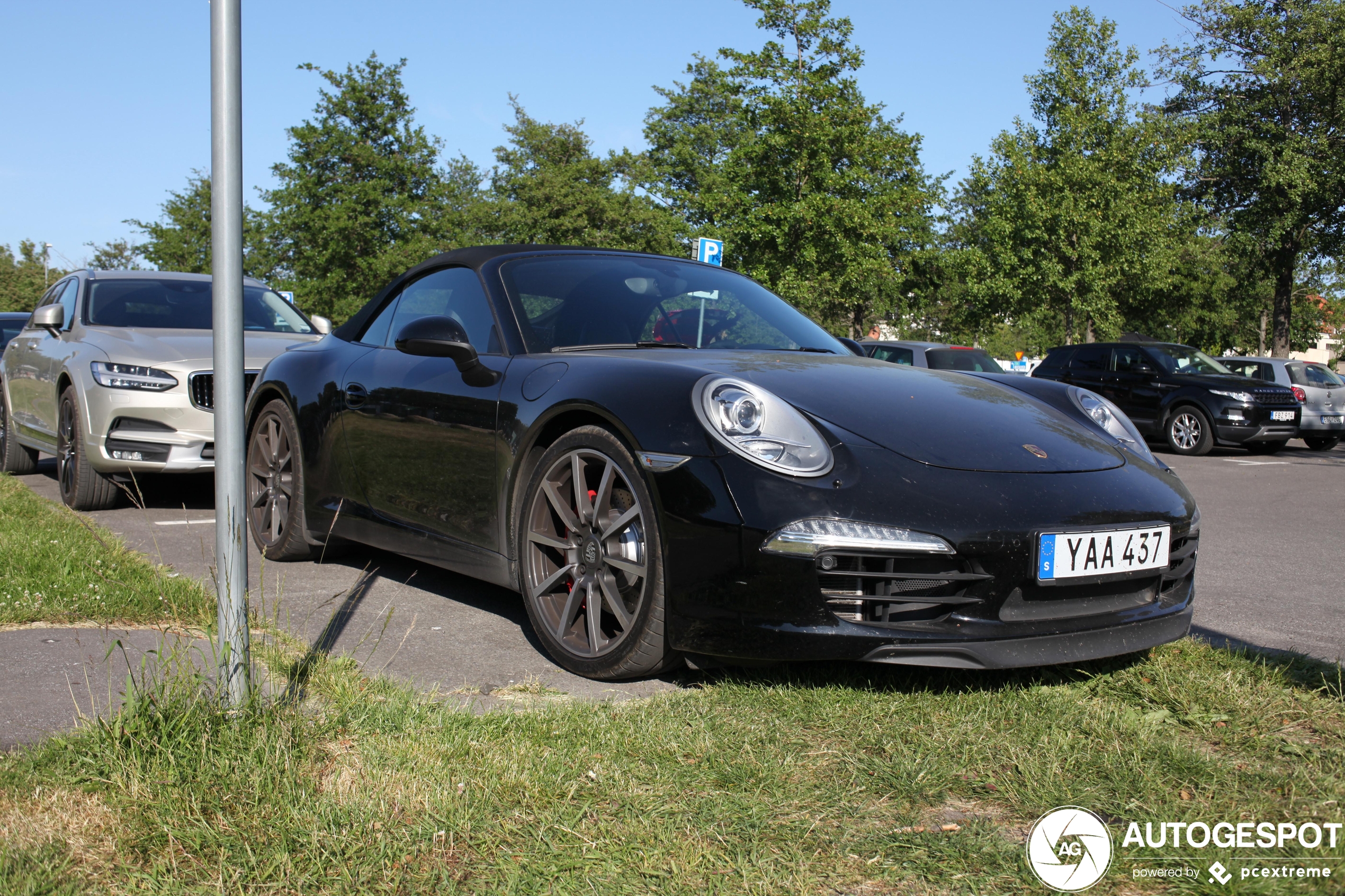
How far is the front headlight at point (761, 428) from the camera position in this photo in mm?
2959

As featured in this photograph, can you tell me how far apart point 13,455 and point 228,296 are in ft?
26.8

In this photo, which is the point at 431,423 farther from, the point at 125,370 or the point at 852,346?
the point at 125,370

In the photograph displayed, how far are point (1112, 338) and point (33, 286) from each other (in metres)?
54.3

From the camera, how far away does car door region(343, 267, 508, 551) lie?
3791 mm

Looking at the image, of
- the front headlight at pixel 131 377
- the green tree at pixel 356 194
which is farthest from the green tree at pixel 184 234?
the front headlight at pixel 131 377

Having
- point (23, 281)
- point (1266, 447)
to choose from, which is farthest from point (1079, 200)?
point (23, 281)

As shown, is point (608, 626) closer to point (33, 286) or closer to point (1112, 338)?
point (1112, 338)

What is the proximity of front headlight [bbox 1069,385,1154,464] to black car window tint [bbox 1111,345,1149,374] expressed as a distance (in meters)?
14.0

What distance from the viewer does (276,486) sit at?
5.15 m

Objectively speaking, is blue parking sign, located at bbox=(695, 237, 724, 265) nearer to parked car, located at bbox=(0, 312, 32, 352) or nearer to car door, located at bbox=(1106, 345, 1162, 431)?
car door, located at bbox=(1106, 345, 1162, 431)

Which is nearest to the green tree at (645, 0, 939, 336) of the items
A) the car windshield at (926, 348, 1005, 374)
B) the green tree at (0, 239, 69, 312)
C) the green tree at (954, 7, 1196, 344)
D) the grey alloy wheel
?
the green tree at (954, 7, 1196, 344)

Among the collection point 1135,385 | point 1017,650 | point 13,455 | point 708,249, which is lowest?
point 13,455

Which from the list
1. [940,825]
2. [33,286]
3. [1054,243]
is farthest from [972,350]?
[33,286]

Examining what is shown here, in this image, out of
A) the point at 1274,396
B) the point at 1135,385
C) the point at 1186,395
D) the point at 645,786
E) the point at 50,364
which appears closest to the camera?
the point at 645,786
